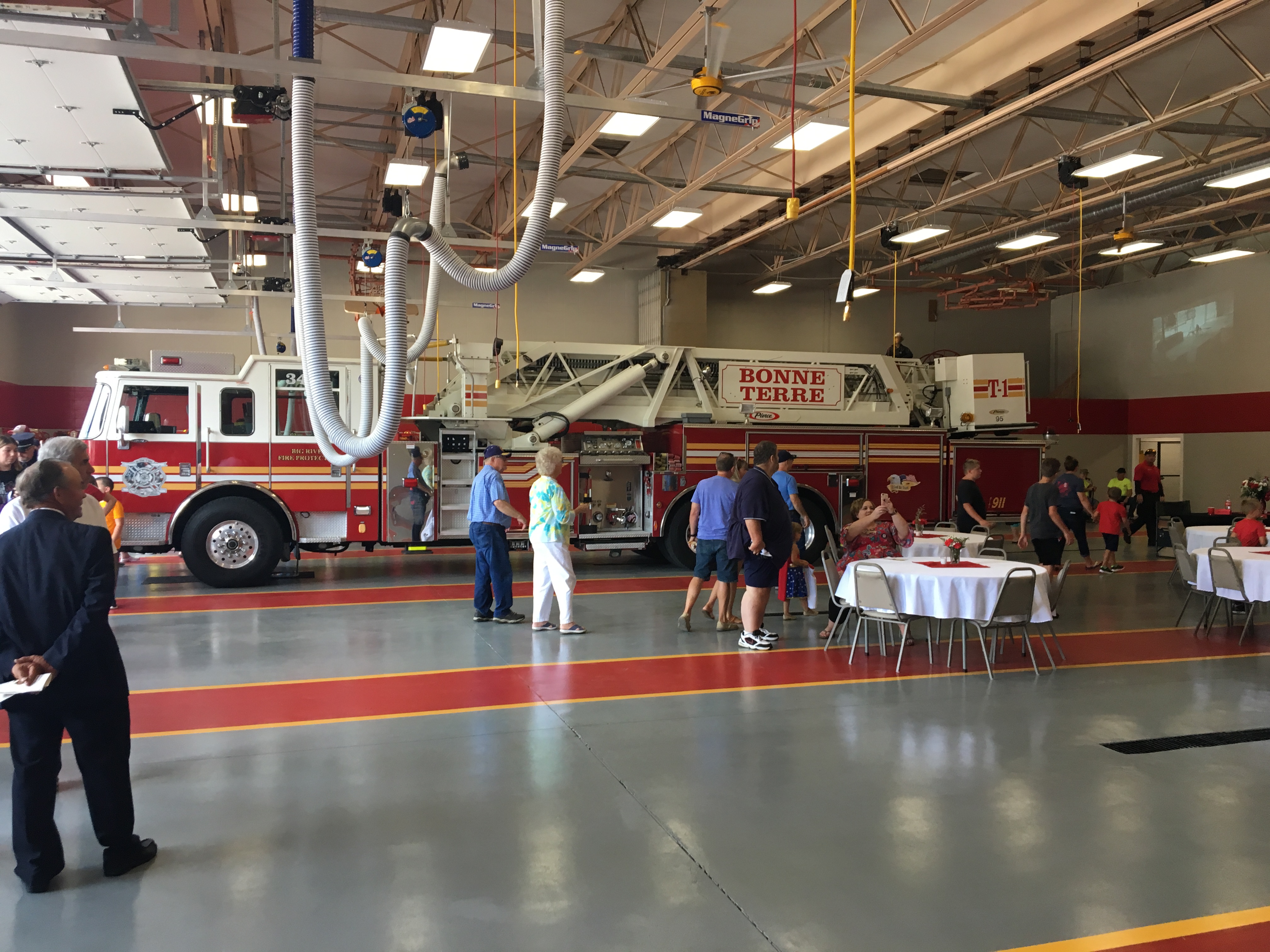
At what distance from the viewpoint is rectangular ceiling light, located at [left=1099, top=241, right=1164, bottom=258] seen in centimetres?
1717

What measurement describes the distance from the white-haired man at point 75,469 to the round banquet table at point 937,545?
6.44 meters

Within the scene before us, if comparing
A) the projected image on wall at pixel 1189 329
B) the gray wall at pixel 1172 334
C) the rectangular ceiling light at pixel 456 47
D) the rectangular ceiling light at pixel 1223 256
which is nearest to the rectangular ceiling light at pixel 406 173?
the rectangular ceiling light at pixel 456 47

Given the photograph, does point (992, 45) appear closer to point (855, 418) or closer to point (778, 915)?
point (855, 418)

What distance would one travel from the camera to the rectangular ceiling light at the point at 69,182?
836cm

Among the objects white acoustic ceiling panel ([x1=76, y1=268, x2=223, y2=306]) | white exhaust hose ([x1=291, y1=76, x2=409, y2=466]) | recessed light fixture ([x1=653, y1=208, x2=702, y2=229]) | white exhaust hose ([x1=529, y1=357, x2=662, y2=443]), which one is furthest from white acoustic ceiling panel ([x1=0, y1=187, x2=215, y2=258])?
recessed light fixture ([x1=653, y1=208, x2=702, y2=229])

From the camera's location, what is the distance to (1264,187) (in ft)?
52.0

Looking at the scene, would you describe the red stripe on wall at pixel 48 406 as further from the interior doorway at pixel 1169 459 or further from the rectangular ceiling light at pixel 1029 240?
the interior doorway at pixel 1169 459

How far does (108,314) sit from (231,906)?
2003 centimetres

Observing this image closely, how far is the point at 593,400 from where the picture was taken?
1297 cm

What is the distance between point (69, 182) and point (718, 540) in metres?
Answer: 6.68

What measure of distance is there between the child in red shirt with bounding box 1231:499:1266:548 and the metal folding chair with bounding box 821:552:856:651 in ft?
13.1

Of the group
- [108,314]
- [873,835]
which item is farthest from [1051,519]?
[108,314]

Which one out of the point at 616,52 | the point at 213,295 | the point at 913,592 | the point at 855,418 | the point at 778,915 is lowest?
the point at 778,915

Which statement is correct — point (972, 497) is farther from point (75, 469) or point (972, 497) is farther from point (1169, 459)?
point (1169, 459)
